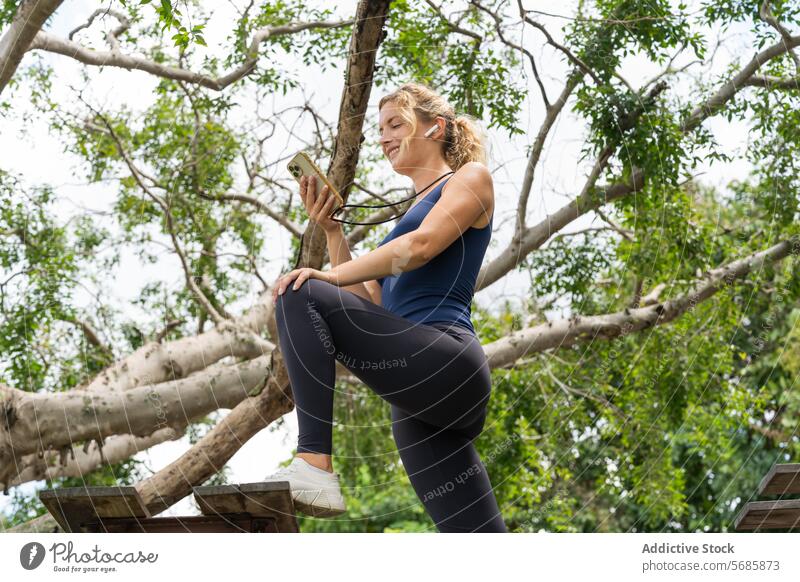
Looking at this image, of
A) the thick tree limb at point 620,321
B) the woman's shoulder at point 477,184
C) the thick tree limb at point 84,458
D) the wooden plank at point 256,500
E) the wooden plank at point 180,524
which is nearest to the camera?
the wooden plank at point 256,500

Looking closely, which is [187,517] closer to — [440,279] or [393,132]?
[440,279]

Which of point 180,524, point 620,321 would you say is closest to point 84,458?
point 620,321

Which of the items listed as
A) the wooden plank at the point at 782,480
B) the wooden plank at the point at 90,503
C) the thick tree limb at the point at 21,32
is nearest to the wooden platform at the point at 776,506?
the wooden plank at the point at 782,480

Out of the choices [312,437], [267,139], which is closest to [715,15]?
[267,139]

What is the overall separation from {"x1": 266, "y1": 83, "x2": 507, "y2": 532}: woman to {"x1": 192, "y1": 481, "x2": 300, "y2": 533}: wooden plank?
0.03 metres

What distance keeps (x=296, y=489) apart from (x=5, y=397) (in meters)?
3.01

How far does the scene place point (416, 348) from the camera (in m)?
1.87

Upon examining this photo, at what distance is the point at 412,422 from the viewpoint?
204 cm

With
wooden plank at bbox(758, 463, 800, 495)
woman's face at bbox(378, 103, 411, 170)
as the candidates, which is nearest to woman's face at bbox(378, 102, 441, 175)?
woman's face at bbox(378, 103, 411, 170)

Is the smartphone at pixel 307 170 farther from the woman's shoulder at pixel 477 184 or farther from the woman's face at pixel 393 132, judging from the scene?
the woman's shoulder at pixel 477 184

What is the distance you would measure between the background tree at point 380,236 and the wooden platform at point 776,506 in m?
1.98

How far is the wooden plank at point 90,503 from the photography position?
6.44 feet

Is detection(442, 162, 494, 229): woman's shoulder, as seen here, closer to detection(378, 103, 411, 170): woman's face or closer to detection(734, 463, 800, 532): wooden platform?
detection(378, 103, 411, 170): woman's face

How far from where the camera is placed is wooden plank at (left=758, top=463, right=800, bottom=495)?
2.21m
